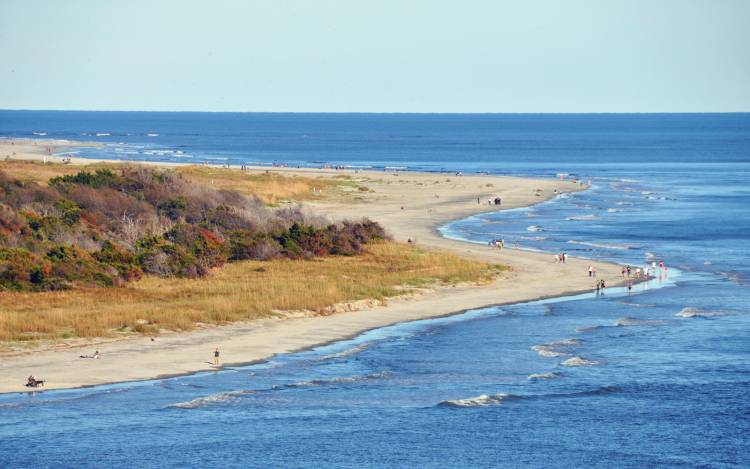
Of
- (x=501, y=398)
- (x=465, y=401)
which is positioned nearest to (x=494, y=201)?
(x=501, y=398)

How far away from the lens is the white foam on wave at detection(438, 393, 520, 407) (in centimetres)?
3825

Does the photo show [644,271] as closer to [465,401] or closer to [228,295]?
[228,295]

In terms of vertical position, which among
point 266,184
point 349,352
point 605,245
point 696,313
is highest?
point 266,184

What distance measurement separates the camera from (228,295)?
53812 mm

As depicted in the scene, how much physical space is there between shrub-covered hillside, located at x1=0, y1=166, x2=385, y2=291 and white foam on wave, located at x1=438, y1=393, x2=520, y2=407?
21.9 metres

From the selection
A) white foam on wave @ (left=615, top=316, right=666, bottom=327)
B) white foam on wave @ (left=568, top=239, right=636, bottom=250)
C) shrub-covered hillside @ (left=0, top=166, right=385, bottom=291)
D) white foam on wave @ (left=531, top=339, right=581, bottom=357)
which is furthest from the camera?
white foam on wave @ (left=568, top=239, right=636, bottom=250)

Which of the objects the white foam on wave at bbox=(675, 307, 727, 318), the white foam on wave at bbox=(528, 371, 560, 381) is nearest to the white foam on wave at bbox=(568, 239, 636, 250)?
the white foam on wave at bbox=(675, 307, 727, 318)

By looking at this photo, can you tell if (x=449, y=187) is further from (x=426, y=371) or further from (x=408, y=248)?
(x=426, y=371)

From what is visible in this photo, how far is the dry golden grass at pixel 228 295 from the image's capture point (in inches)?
1828

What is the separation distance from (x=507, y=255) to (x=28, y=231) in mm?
28875

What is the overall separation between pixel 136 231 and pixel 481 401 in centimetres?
3352

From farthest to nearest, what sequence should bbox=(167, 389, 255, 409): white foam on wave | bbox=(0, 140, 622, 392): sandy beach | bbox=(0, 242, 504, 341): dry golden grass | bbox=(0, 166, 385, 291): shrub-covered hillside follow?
bbox=(0, 166, 385, 291): shrub-covered hillside, bbox=(0, 242, 504, 341): dry golden grass, bbox=(0, 140, 622, 392): sandy beach, bbox=(167, 389, 255, 409): white foam on wave

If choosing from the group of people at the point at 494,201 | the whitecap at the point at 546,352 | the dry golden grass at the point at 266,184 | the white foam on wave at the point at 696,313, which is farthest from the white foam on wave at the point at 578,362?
the group of people at the point at 494,201

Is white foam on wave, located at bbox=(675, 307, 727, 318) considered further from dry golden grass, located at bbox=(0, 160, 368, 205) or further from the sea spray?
dry golden grass, located at bbox=(0, 160, 368, 205)
